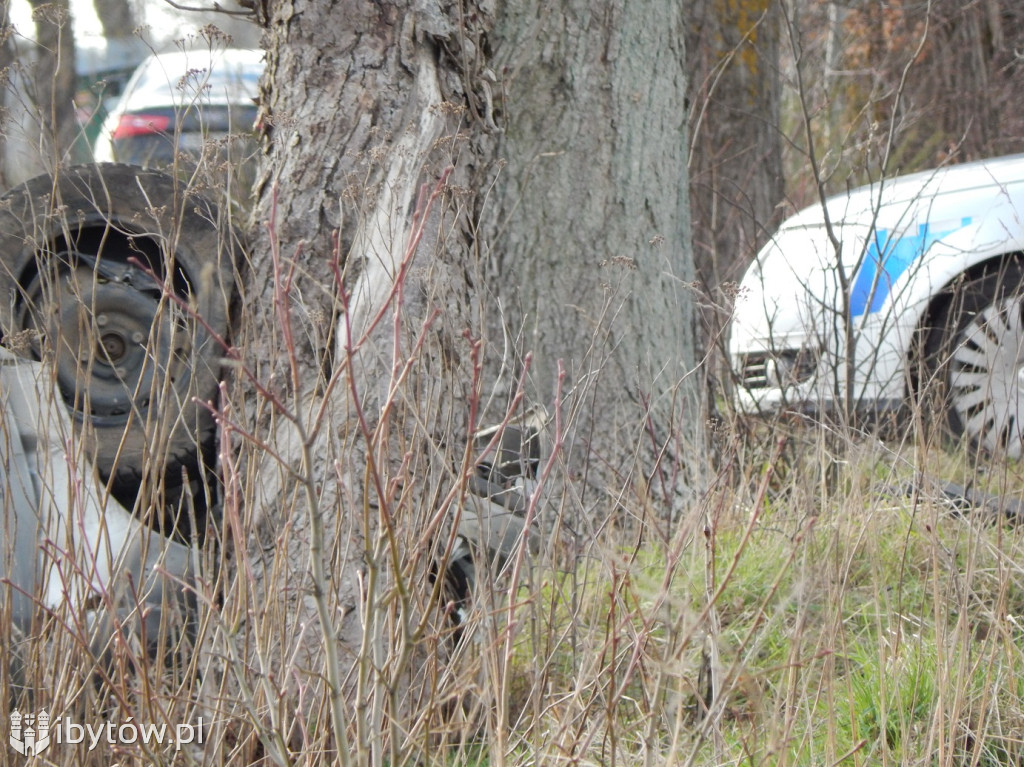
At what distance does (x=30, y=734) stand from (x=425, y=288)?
1198 millimetres

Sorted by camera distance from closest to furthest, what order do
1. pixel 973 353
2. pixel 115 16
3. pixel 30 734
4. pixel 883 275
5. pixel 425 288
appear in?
pixel 30 734, pixel 425 288, pixel 973 353, pixel 883 275, pixel 115 16

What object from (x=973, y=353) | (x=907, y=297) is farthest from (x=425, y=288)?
(x=973, y=353)

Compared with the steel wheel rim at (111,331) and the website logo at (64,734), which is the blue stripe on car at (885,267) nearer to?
the steel wheel rim at (111,331)

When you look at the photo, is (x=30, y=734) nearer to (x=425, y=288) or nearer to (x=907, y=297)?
(x=425, y=288)

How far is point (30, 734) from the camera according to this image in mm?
1980

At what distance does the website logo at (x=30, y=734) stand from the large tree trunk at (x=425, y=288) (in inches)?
16.7

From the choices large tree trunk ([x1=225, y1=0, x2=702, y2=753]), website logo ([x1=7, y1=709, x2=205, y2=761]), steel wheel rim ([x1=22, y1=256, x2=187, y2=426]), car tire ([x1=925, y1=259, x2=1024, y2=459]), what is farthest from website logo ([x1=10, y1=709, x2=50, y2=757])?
car tire ([x1=925, y1=259, x2=1024, y2=459])

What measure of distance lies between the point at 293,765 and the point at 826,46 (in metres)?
12.2

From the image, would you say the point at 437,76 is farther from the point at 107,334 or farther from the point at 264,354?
the point at 107,334

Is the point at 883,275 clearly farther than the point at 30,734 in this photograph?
Yes

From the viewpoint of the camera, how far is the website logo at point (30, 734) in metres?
1.97

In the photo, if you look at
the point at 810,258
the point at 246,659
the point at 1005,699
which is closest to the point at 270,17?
the point at 246,659

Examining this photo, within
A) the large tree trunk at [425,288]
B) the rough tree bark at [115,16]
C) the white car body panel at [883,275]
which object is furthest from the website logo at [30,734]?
the rough tree bark at [115,16]

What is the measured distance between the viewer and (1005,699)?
225 cm
